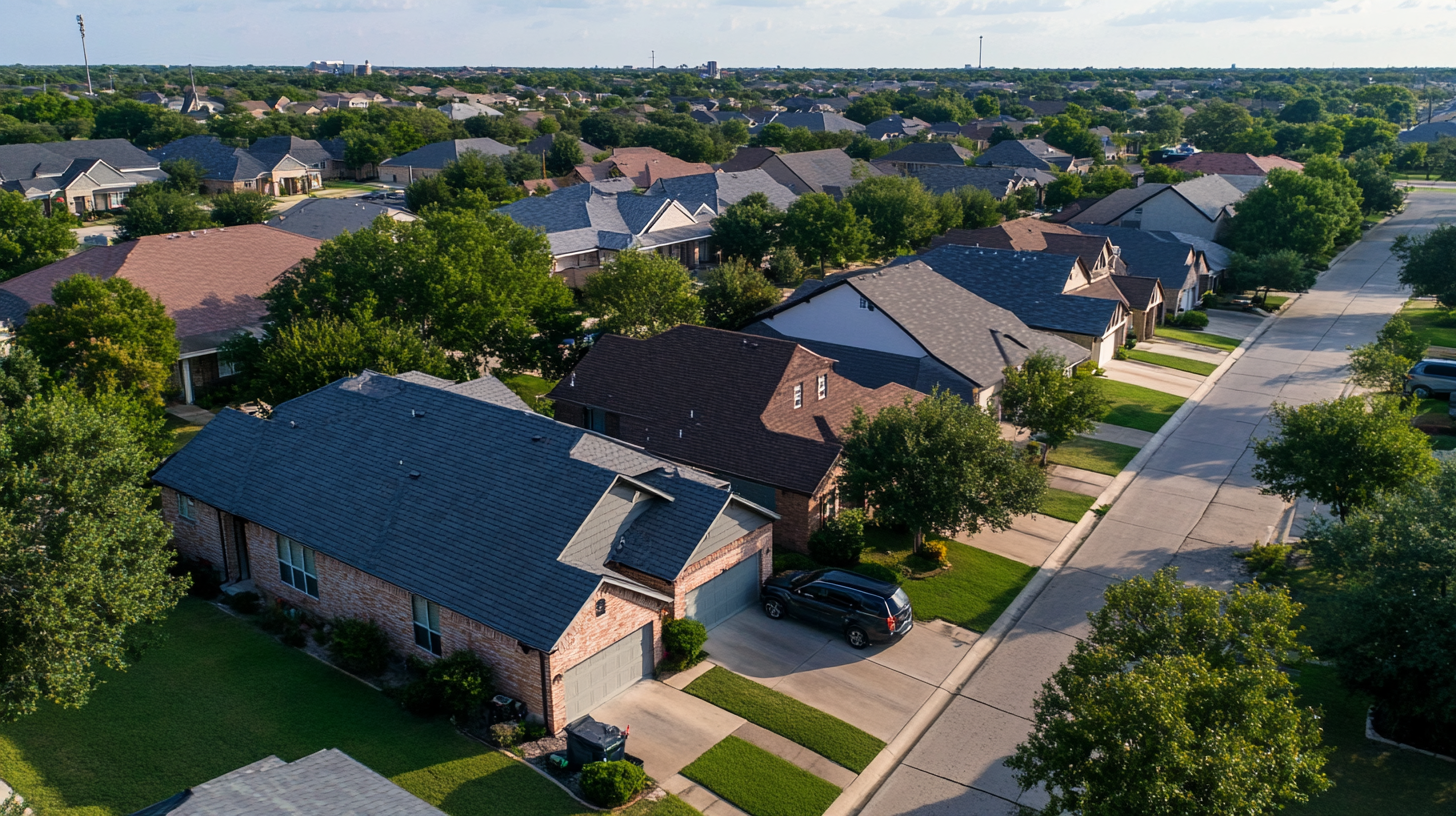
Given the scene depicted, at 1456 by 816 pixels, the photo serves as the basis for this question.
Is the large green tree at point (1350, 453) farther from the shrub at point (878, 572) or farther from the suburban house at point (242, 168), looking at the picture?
the suburban house at point (242, 168)

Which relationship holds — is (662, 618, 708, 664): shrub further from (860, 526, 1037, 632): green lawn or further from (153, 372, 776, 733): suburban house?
(860, 526, 1037, 632): green lawn

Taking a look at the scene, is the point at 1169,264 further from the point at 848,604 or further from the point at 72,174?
the point at 72,174

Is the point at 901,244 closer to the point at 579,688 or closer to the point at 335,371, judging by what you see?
the point at 335,371

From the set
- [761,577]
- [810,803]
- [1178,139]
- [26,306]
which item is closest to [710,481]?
[761,577]

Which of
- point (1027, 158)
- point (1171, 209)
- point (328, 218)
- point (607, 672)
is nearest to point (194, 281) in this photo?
point (328, 218)

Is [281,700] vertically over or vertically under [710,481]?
under

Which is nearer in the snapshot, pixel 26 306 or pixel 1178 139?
pixel 26 306
